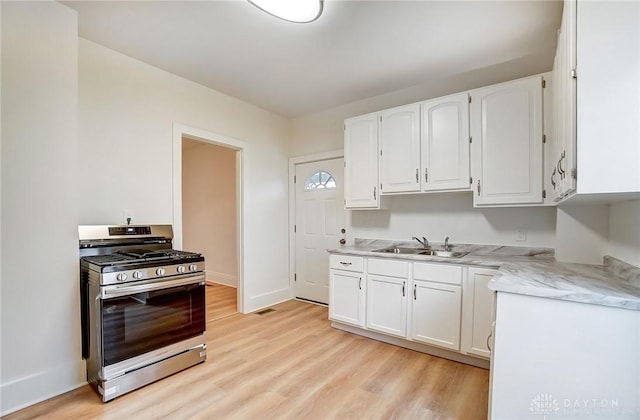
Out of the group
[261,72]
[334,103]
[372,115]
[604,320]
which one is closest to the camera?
[604,320]

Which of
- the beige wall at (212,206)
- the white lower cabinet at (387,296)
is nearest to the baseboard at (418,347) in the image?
the white lower cabinet at (387,296)

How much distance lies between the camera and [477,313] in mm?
2320

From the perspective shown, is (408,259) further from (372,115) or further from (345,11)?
(345,11)

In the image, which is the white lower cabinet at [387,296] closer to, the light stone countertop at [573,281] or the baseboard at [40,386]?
the light stone countertop at [573,281]

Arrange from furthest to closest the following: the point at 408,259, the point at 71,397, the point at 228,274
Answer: the point at 228,274 < the point at 408,259 < the point at 71,397

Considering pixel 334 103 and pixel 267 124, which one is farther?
pixel 267 124

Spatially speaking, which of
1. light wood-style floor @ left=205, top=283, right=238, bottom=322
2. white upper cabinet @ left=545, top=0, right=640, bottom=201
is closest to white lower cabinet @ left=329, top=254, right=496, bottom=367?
white upper cabinet @ left=545, top=0, right=640, bottom=201

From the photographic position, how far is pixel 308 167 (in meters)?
4.18

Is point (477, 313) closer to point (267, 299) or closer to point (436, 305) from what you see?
point (436, 305)

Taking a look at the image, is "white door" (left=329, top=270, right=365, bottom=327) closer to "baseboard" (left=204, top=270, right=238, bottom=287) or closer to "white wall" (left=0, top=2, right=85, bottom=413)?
"white wall" (left=0, top=2, right=85, bottom=413)

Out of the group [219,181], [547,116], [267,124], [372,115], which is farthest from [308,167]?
[547,116]

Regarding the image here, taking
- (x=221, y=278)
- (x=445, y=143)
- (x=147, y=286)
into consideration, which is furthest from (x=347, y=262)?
(x=221, y=278)

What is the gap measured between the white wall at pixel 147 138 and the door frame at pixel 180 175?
45mm

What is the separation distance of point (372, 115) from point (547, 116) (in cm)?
153
